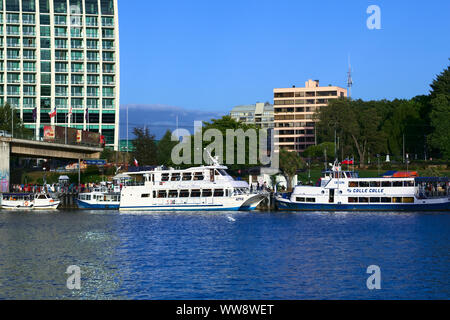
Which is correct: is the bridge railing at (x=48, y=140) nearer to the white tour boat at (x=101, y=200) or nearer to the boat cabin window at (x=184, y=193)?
the white tour boat at (x=101, y=200)

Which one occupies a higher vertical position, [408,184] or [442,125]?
[442,125]

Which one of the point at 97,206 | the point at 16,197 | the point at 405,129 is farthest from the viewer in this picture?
the point at 405,129

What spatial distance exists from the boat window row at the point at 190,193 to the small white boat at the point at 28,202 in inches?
644

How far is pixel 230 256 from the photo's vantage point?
56.2 m

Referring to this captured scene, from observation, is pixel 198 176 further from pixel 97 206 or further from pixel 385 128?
pixel 385 128

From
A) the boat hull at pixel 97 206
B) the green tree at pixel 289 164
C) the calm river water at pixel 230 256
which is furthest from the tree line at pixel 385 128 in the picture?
the calm river water at pixel 230 256

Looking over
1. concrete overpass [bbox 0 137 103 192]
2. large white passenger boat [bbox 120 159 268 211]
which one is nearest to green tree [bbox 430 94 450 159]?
large white passenger boat [bbox 120 159 268 211]

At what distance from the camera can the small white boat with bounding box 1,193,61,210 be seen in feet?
348

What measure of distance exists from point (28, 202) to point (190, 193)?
27185mm

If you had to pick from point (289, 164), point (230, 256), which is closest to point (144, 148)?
point (289, 164)

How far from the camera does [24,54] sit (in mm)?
191625

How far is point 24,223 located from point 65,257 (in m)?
30.0

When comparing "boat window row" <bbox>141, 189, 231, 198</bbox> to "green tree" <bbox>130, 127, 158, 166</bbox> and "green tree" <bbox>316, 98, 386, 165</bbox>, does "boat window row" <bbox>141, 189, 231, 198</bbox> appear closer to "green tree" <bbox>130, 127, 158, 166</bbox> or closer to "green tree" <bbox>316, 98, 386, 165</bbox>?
"green tree" <bbox>130, 127, 158, 166</bbox>

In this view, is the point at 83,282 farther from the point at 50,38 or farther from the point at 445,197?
the point at 50,38
